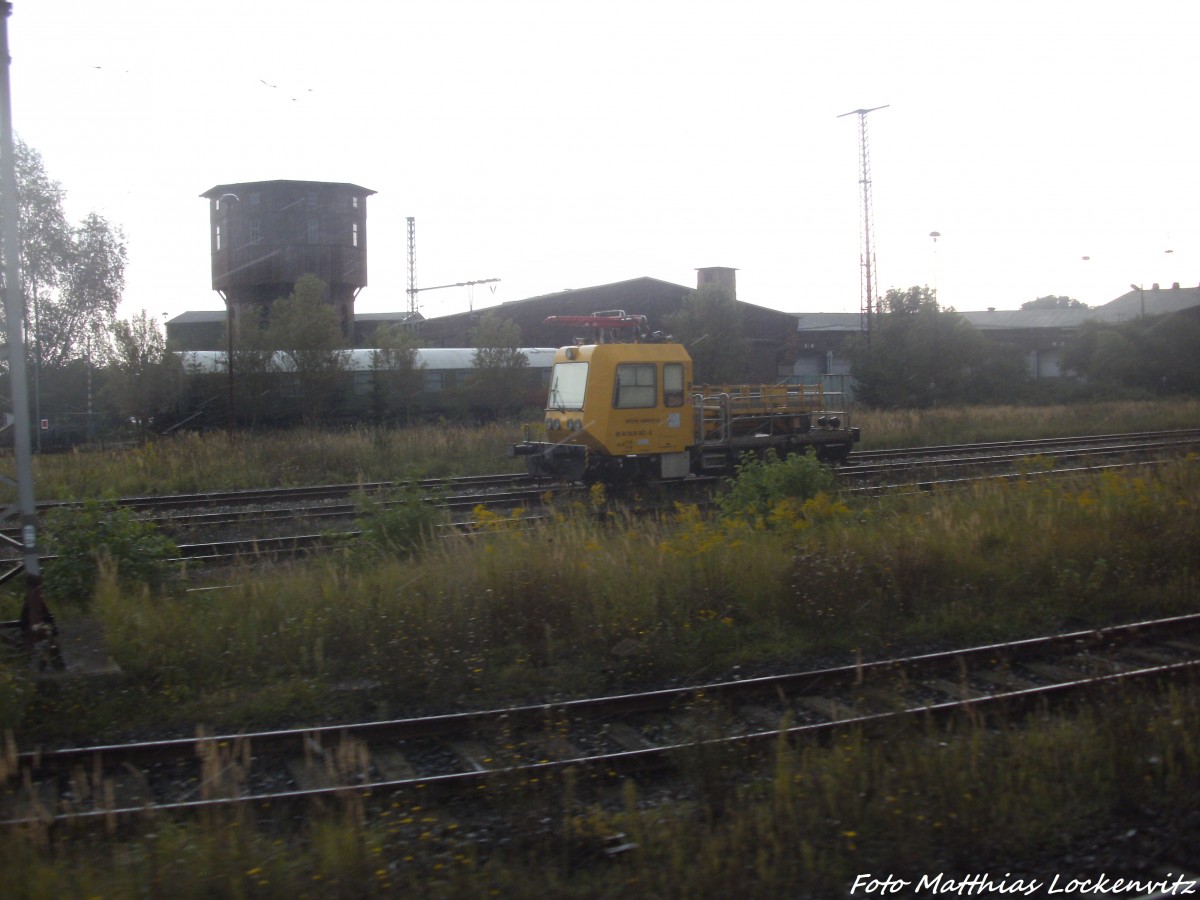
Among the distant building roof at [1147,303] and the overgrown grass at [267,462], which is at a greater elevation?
the distant building roof at [1147,303]

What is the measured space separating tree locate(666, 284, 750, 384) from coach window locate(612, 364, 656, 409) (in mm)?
13851

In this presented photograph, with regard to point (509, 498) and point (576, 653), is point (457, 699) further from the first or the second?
point (509, 498)

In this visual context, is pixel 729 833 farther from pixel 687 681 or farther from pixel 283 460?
pixel 283 460

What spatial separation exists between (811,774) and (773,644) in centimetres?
283

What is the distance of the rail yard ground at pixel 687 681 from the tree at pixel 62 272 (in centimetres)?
2163

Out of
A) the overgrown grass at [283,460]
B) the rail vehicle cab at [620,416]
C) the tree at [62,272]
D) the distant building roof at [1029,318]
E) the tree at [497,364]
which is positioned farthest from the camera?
the distant building roof at [1029,318]

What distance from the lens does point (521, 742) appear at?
19.2 ft

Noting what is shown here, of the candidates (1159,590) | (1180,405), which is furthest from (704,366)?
(1159,590)

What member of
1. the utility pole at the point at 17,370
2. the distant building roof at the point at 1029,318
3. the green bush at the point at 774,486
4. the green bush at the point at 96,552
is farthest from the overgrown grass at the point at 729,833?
the distant building roof at the point at 1029,318

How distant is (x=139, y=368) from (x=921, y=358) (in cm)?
2950

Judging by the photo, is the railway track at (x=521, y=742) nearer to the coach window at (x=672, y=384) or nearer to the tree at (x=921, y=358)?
the coach window at (x=672, y=384)

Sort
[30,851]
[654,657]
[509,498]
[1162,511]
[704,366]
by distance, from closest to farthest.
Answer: [30,851]
[654,657]
[1162,511]
[509,498]
[704,366]

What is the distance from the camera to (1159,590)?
29.6 feet

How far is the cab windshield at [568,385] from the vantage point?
1595cm
